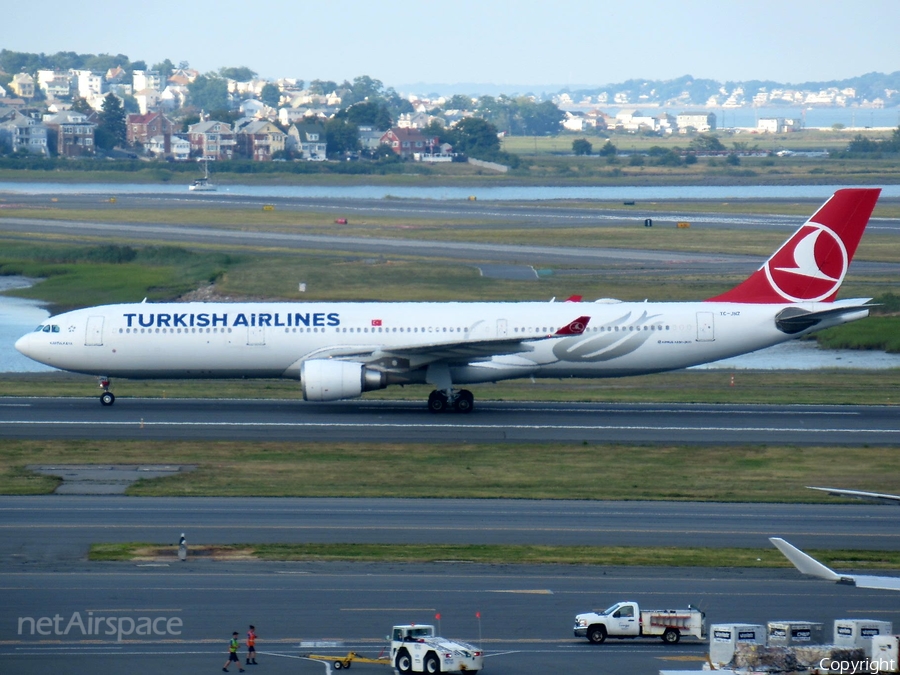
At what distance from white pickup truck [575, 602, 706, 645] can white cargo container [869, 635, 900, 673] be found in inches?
131

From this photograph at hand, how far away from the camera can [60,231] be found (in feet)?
366

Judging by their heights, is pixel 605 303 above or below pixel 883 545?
above

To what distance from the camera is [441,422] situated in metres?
44.2

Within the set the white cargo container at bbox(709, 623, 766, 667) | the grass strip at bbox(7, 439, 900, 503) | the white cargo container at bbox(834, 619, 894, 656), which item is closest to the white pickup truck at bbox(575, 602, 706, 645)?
the white cargo container at bbox(709, 623, 766, 667)

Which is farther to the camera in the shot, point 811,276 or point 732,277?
point 732,277

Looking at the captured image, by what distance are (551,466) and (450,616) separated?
570 inches

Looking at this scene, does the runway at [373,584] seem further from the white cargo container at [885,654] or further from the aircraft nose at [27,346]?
the aircraft nose at [27,346]

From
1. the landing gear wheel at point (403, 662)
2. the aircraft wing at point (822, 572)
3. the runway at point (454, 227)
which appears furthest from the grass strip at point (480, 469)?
the runway at point (454, 227)

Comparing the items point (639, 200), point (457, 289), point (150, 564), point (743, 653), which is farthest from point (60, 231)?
point (743, 653)

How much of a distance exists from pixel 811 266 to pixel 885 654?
2812 centimetres

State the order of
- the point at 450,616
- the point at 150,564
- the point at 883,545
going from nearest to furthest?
the point at 450,616 → the point at 150,564 → the point at 883,545

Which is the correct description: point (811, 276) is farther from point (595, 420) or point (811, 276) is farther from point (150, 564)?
point (150, 564)

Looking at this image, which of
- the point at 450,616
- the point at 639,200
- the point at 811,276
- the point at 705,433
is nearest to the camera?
the point at 450,616

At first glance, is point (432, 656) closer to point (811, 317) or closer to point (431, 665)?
point (431, 665)
